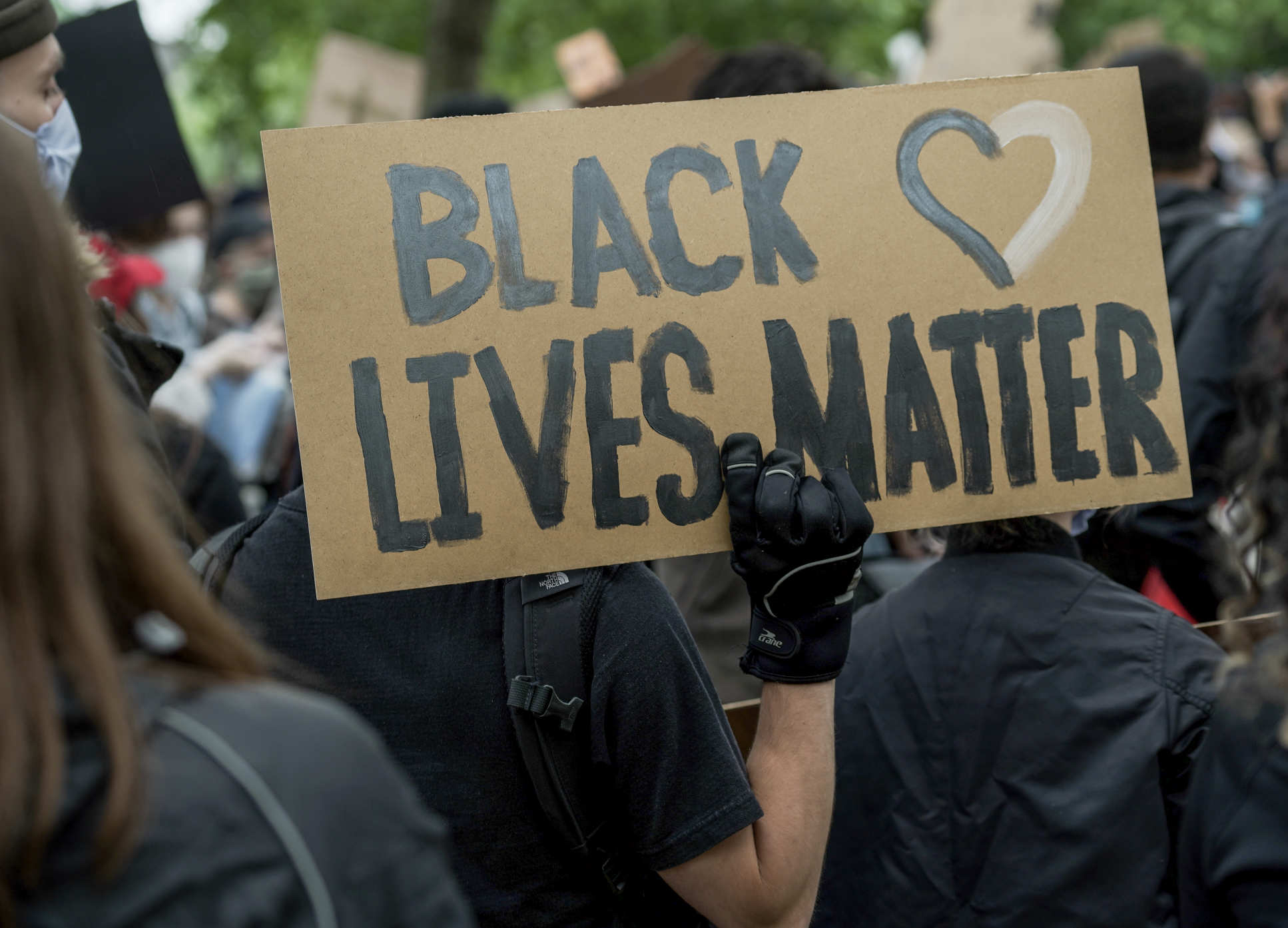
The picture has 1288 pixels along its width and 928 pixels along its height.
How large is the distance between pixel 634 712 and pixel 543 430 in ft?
1.37

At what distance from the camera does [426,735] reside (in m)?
1.65

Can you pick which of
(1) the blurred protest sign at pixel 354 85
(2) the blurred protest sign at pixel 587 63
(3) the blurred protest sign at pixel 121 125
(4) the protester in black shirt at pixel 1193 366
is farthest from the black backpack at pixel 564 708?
(2) the blurred protest sign at pixel 587 63

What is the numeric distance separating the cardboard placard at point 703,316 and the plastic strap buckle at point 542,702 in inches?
7.2

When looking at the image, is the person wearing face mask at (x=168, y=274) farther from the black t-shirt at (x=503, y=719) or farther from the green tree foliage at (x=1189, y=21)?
the green tree foliage at (x=1189, y=21)

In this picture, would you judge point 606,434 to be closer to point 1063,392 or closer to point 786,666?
point 786,666

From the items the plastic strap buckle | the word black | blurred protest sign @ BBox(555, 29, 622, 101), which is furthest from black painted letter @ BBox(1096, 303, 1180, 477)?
blurred protest sign @ BBox(555, 29, 622, 101)

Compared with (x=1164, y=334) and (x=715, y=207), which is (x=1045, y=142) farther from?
(x=715, y=207)

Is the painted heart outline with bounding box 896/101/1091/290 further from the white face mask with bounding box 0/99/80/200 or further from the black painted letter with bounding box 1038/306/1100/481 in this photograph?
the white face mask with bounding box 0/99/80/200

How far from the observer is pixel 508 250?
5.72ft

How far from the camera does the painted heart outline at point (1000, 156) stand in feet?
6.12

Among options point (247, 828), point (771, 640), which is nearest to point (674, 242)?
point (771, 640)

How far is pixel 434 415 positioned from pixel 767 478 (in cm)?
47

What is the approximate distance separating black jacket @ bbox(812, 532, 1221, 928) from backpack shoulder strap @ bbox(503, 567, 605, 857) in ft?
2.36

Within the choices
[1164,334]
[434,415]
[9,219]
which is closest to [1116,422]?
[1164,334]
